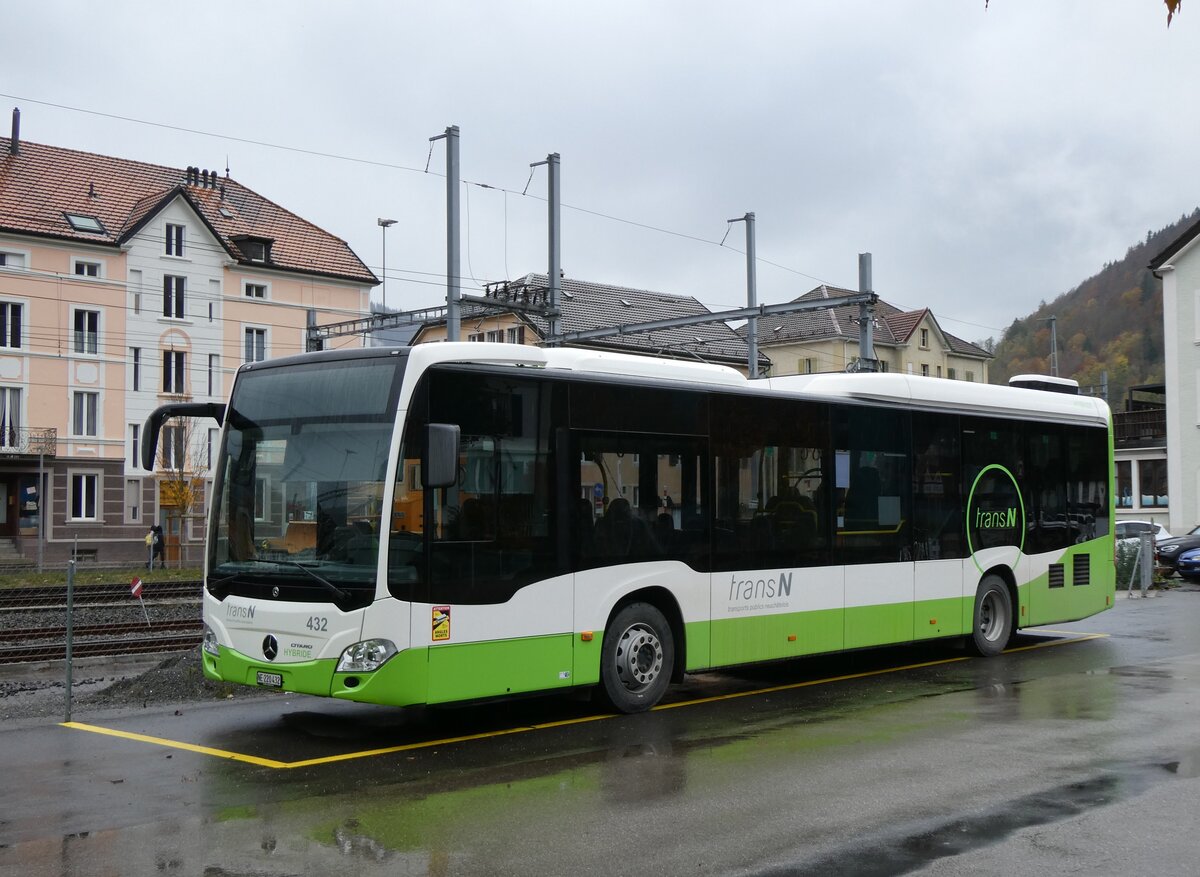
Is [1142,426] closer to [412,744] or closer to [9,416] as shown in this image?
[9,416]

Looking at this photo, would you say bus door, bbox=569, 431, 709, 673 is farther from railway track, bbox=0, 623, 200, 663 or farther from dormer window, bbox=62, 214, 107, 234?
dormer window, bbox=62, 214, 107, 234

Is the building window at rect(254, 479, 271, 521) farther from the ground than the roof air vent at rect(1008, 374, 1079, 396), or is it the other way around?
the roof air vent at rect(1008, 374, 1079, 396)

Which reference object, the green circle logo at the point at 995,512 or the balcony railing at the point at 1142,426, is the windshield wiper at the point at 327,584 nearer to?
the green circle logo at the point at 995,512

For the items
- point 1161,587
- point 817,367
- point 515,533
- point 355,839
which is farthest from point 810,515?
point 817,367

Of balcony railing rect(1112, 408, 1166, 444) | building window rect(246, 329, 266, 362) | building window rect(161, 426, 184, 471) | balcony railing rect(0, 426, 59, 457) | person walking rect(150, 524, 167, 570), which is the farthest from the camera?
balcony railing rect(1112, 408, 1166, 444)

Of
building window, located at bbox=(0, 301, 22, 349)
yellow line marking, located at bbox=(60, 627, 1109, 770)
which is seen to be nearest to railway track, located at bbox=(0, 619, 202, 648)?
yellow line marking, located at bbox=(60, 627, 1109, 770)

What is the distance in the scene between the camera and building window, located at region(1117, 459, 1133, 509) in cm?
6175

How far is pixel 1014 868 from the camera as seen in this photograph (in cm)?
652

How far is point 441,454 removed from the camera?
979 cm

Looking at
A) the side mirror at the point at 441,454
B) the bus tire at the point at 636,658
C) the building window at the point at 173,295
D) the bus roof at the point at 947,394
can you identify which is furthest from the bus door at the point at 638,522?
the building window at the point at 173,295

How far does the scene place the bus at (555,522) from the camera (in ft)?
32.9

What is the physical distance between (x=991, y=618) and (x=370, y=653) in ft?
29.6

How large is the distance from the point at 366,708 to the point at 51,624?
12105 mm

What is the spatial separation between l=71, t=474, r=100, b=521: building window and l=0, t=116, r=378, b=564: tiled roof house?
0.06m
